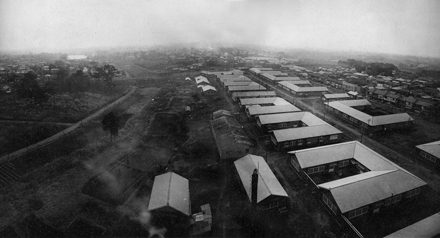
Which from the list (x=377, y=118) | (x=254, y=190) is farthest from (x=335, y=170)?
(x=377, y=118)

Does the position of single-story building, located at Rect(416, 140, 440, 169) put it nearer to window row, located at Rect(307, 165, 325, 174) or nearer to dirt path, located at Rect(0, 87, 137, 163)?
window row, located at Rect(307, 165, 325, 174)

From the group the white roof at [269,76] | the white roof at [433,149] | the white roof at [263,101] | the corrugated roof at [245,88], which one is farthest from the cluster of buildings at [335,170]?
the white roof at [269,76]

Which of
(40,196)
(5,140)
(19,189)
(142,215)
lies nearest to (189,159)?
(142,215)

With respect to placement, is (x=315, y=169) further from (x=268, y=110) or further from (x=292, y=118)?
(x=268, y=110)

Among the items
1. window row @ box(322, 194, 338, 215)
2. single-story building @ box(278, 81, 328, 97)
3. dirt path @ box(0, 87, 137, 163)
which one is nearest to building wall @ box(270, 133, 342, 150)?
window row @ box(322, 194, 338, 215)

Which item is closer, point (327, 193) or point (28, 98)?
point (327, 193)

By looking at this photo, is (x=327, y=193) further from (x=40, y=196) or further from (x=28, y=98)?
(x=28, y=98)

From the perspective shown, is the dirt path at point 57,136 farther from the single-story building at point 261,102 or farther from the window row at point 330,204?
the window row at point 330,204

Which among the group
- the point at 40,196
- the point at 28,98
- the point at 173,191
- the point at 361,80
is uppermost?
the point at 361,80
